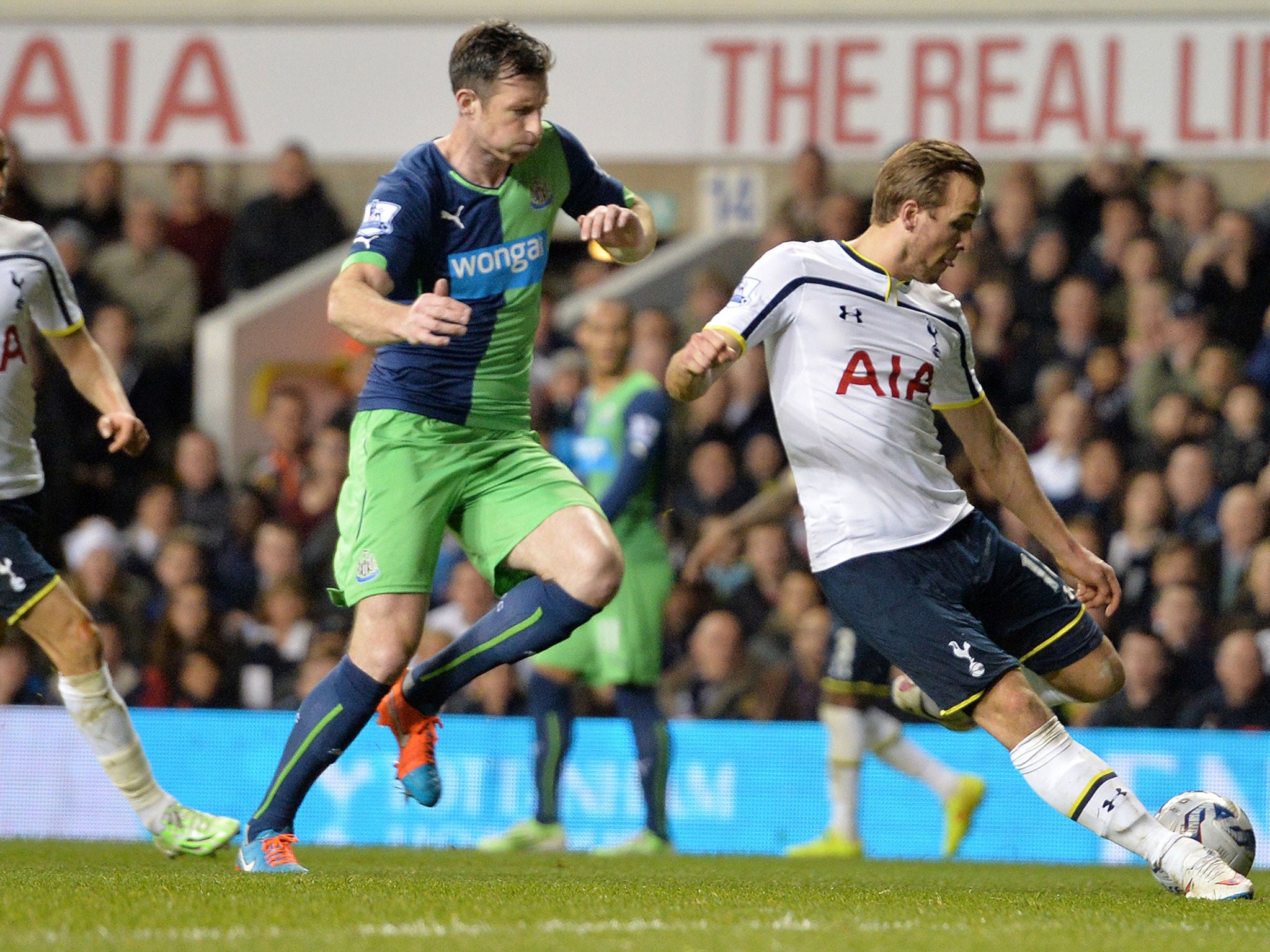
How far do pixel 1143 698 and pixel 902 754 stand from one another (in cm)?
138

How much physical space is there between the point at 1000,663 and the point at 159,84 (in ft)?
34.5

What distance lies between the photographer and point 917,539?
5234mm

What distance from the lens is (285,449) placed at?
11492mm

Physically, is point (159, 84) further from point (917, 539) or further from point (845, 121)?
point (917, 539)

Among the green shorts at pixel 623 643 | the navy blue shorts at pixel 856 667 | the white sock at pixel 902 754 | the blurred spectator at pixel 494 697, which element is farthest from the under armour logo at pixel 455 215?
the blurred spectator at pixel 494 697

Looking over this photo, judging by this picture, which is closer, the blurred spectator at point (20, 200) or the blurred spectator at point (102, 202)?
the blurred spectator at point (20, 200)

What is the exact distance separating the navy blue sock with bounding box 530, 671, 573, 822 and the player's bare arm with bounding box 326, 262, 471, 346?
2.94 meters

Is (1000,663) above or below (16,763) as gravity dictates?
above

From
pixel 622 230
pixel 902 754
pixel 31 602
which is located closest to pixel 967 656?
pixel 622 230

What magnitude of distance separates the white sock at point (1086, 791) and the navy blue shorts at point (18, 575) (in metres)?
3.08

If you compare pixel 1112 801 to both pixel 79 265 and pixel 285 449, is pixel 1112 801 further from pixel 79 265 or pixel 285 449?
pixel 79 265

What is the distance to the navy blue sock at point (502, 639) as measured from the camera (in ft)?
17.7

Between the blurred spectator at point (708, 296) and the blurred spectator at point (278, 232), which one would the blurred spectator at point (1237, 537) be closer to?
the blurred spectator at point (708, 296)

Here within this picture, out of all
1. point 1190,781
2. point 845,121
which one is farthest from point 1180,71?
point 1190,781
